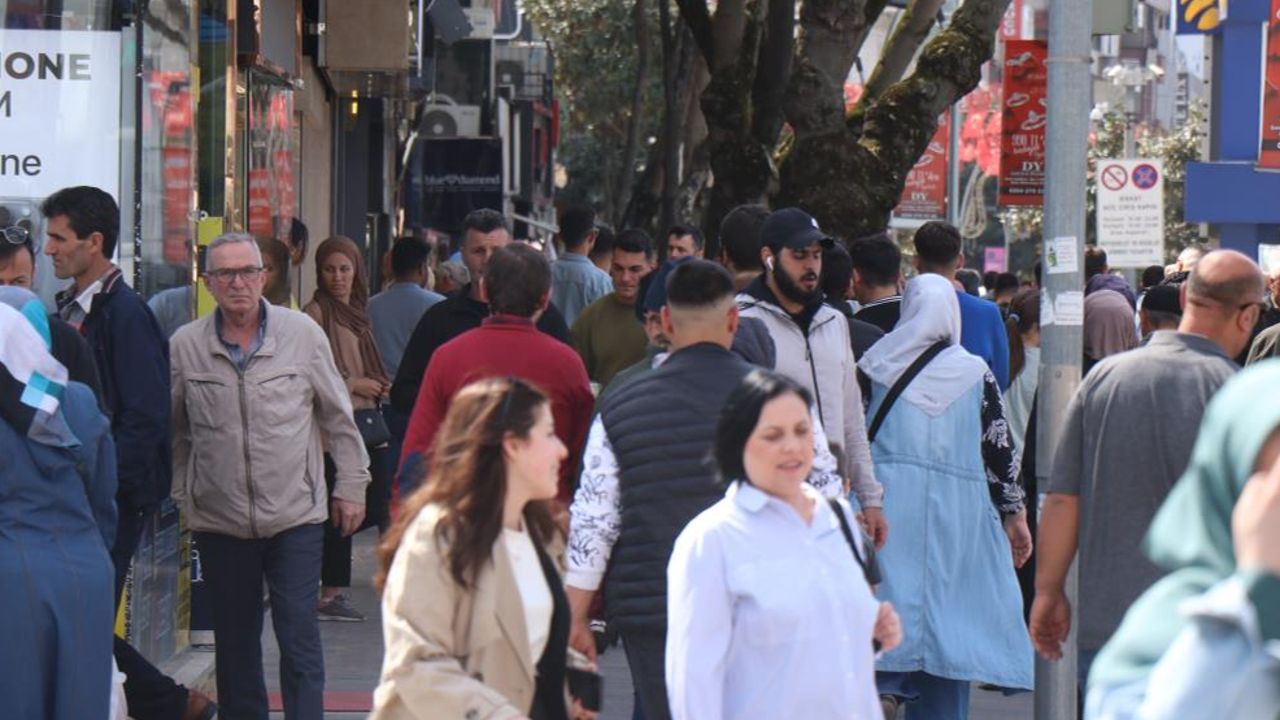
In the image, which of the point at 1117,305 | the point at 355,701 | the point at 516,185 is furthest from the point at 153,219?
the point at 516,185

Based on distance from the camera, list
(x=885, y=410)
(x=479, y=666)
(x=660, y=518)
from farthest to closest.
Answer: (x=885, y=410) < (x=660, y=518) < (x=479, y=666)

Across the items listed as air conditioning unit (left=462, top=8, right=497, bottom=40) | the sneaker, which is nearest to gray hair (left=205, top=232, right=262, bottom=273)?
the sneaker

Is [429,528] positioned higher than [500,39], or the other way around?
[500,39]

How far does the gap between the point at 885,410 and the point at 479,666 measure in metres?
3.72

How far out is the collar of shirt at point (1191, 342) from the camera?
5.96m

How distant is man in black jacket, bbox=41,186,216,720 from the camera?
286 inches

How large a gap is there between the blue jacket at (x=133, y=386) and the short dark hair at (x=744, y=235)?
2.01 m

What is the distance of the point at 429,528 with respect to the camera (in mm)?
4441

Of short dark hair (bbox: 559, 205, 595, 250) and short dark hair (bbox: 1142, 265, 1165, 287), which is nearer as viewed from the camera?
short dark hair (bbox: 559, 205, 595, 250)

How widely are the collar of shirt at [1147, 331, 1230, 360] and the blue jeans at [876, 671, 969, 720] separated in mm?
2118

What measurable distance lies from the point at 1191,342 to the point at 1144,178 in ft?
38.7

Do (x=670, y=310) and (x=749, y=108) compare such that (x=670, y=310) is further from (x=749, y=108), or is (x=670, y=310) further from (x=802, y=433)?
(x=749, y=108)

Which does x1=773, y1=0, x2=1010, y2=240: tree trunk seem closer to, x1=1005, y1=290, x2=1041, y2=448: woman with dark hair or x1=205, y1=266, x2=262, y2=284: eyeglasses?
x1=1005, y1=290, x2=1041, y2=448: woman with dark hair

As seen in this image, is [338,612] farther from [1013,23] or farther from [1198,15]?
[1013,23]
